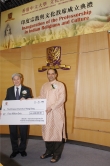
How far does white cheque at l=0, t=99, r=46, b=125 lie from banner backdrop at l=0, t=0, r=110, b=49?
1667 millimetres

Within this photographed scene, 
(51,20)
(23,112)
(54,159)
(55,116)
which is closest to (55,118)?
(55,116)

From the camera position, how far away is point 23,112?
2293mm

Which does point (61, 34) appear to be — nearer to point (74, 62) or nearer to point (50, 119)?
point (74, 62)

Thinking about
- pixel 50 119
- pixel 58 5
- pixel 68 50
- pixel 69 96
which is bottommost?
pixel 50 119

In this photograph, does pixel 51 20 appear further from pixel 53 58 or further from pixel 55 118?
pixel 55 118

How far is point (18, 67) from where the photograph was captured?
12.7 ft

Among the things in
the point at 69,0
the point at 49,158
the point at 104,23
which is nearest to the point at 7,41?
the point at 69,0

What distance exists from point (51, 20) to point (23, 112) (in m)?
2.10

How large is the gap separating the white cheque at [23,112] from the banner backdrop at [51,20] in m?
1.67

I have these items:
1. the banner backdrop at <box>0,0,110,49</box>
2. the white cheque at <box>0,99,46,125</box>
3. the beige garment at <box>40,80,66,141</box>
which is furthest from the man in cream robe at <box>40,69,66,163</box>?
the banner backdrop at <box>0,0,110,49</box>

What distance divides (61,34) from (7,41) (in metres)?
1.47

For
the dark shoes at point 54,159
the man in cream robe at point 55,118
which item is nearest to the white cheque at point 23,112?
the man in cream robe at point 55,118

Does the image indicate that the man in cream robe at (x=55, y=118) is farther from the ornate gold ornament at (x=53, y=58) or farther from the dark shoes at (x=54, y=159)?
the ornate gold ornament at (x=53, y=58)

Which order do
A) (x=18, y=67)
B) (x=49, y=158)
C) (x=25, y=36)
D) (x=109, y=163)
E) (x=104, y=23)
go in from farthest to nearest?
(x=18, y=67), (x=25, y=36), (x=104, y=23), (x=49, y=158), (x=109, y=163)
